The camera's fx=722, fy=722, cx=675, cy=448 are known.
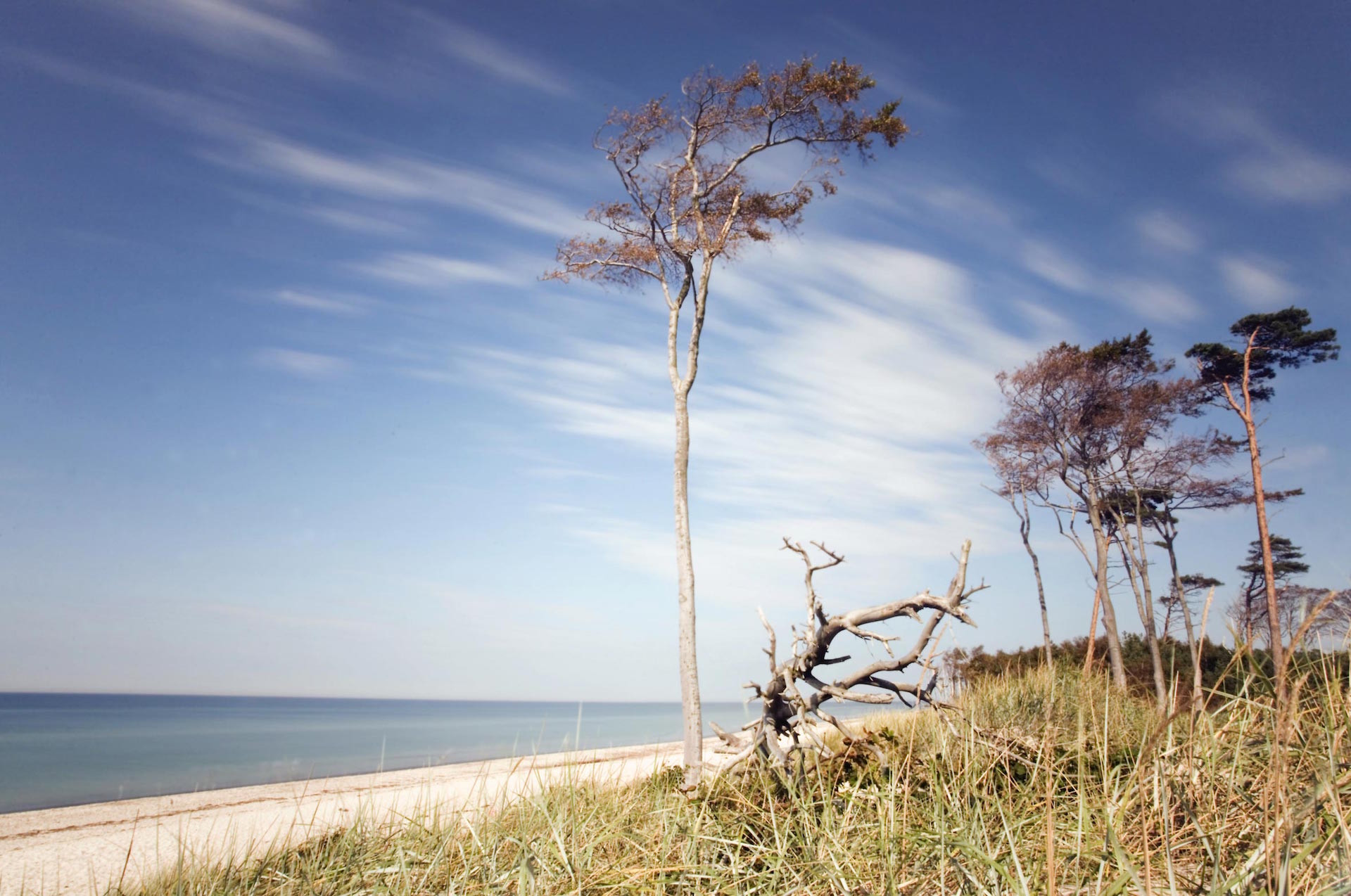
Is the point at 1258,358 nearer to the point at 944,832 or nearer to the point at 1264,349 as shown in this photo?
the point at 1264,349

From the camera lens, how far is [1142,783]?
1.82 metres

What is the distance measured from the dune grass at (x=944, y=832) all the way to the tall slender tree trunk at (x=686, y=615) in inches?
218

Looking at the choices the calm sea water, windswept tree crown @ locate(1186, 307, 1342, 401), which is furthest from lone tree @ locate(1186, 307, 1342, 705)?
the calm sea water

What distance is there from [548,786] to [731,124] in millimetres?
10996

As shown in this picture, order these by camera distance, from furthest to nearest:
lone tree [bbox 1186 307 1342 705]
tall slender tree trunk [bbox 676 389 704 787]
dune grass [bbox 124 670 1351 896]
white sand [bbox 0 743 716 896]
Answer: lone tree [bbox 1186 307 1342 705] → tall slender tree trunk [bbox 676 389 704 787] → white sand [bbox 0 743 716 896] → dune grass [bbox 124 670 1351 896]

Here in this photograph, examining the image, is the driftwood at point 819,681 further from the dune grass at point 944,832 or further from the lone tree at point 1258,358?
the lone tree at point 1258,358

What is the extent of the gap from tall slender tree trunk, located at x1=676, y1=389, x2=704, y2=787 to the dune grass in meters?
5.54

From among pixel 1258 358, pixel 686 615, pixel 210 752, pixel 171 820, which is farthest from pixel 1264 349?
pixel 210 752

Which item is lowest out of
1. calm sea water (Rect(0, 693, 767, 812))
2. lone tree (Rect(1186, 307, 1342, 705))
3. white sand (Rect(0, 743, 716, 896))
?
calm sea water (Rect(0, 693, 767, 812))

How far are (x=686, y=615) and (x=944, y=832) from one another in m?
7.36

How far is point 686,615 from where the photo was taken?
31.0 feet

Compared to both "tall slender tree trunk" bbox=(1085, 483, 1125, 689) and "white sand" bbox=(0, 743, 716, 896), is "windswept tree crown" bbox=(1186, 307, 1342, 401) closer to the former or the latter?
"tall slender tree trunk" bbox=(1085, 483, 1125, 689)

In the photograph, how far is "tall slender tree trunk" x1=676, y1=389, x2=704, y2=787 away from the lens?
8.98m

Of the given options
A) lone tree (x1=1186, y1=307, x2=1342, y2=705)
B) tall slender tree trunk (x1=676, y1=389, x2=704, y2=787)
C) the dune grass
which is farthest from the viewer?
lone tree (x1=1186, y1=307, x2=1342, y2=705)
